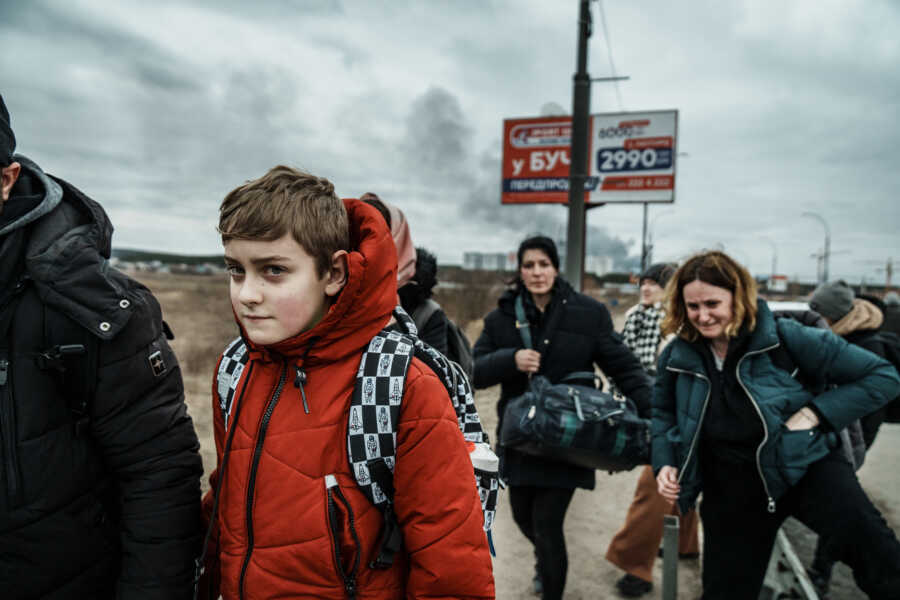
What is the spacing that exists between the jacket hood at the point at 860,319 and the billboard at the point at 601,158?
28.2ft

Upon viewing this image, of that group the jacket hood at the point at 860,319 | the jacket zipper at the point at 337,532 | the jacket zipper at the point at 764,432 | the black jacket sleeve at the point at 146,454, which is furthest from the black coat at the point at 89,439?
the jacket hood at the point at 860,319

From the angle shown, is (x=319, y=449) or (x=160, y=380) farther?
(x=160, y=380)

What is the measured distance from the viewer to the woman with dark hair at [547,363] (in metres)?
2.88

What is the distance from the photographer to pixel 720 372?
2486 millimetres

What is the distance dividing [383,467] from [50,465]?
0.77m

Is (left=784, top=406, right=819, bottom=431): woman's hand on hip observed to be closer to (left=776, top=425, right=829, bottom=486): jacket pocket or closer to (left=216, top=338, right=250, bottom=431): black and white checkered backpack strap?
(left=776, top=425, right=829, bottom=486): jacket pocket

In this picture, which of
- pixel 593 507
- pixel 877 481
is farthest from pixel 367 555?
pixel 877 481

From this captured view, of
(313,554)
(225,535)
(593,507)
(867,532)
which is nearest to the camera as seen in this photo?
(313,554)

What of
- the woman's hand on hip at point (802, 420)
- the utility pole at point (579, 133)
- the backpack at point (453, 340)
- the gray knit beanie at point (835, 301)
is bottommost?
the woman's hand on hip at point (802, 420)

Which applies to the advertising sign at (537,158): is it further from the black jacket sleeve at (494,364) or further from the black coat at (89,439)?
the black coat at (89,439)

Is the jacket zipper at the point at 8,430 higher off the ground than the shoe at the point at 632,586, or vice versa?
the jacket zipper at the point at 8,430

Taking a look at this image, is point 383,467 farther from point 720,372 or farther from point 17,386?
point 720,372

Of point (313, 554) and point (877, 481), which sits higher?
point (313, 554)

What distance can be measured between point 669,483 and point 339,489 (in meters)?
1.82
